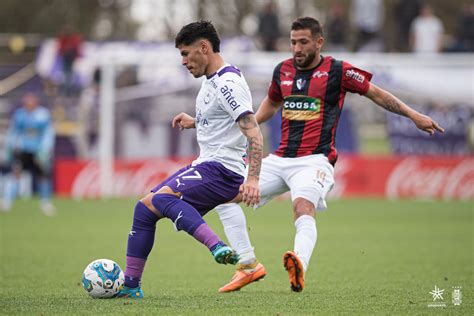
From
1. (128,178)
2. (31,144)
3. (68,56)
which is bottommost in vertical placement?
(128,178)

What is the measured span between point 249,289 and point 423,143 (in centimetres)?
1543

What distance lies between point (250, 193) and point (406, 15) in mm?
20716

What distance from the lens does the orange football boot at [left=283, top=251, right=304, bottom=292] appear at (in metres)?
7.65

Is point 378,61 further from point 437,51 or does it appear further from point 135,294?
point 135,294

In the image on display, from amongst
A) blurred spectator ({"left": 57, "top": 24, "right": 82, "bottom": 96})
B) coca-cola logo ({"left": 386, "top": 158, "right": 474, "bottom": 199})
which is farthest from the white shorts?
blurred spectator ({"left": 57, "top": 24, "right": 82, "bottom": 96})

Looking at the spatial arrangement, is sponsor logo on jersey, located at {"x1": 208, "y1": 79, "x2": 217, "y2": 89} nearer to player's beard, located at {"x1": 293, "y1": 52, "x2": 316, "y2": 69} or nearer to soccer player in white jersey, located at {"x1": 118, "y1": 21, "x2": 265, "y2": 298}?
soccer player in white jersey, located at {"x1": 118, "y1": 21, "x2": 265, "y2": 298}

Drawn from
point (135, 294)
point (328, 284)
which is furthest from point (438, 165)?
point (135, 294)

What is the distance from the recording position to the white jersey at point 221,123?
24.3 ft

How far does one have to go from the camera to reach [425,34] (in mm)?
26156

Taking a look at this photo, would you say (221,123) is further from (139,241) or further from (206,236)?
(139,241)

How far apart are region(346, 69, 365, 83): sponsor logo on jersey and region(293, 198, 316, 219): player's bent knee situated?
1.25 meters

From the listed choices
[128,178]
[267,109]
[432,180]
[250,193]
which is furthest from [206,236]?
[432,180]

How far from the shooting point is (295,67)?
8.84m

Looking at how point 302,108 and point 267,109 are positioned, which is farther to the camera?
point 267,109
